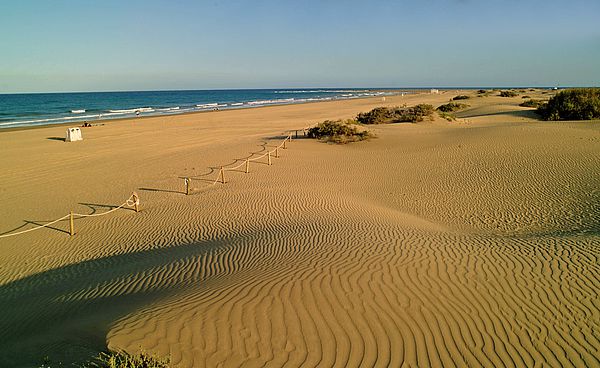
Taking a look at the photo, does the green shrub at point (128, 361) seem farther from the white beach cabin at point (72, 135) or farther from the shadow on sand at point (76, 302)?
the white beach cabin at point (72, 135)

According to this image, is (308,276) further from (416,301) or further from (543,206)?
(543,206)

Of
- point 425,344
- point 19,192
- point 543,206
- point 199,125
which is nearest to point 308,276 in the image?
point 425,344

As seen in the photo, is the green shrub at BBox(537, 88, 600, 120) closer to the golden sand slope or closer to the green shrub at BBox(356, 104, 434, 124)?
the green shrub at BBox(356, 104, 434, 124)

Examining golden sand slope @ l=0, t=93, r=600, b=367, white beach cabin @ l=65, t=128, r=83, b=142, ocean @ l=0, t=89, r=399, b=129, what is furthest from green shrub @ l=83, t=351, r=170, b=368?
ocean @ l=0, t=89, r=399, b=129

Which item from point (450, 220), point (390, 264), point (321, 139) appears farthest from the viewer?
point (321, 139)

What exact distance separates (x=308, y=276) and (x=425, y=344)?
2416 mm

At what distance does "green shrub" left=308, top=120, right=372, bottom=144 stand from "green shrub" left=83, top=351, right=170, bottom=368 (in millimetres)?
21630

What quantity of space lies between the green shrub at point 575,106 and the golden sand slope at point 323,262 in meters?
10.2

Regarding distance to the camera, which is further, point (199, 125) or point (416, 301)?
point (199, 125)

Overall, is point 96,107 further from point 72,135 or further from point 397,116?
point 397,116

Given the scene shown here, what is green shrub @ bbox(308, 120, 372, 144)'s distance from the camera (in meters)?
25.2

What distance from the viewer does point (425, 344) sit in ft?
15.8

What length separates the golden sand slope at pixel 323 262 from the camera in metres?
4.86

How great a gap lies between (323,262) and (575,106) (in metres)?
30.5
